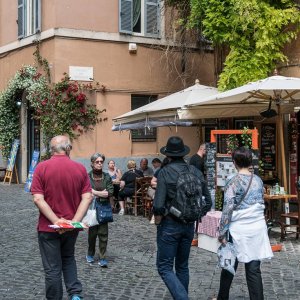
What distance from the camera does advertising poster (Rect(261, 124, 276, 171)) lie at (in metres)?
12.9

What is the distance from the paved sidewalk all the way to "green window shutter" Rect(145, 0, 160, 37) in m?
9.00

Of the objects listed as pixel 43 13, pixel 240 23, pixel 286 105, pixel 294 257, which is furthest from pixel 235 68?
pixel 43 13

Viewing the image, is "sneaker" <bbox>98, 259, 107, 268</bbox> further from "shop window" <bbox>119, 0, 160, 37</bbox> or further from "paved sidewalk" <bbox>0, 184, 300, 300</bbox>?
"shop window" <bbox>119, 0, 160, 37</bbox>

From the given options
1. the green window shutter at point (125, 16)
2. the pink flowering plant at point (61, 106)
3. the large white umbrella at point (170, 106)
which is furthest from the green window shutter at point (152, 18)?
the large white umbrella at point (170, 106)

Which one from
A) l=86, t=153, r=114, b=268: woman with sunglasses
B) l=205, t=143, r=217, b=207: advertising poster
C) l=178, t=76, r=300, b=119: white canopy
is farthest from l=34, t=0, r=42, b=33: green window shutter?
l=86, t=153, r=114, b=268: woman with sunglasses

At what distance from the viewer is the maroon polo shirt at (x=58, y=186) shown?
5.27m

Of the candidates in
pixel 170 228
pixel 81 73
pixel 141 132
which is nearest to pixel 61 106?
pixel 81 73

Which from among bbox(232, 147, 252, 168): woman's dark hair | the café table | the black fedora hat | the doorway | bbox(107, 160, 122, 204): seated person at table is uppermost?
the doorway

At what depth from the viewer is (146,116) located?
12.8 m

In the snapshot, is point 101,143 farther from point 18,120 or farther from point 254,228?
point 254,228

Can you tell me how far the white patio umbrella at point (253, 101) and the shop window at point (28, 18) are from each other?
28.0ft

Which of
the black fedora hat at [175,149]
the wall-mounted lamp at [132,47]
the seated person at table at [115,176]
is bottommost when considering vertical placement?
the seated person at table at [115,176]

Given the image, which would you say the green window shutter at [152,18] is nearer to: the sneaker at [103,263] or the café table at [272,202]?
the café table at [272,202]

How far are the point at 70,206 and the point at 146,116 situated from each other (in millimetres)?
7588
